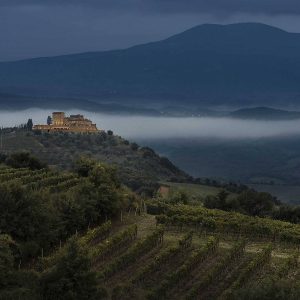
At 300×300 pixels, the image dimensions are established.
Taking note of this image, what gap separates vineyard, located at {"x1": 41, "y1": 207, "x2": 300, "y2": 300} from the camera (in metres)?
37.4

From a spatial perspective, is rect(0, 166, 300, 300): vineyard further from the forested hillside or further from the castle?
the castle

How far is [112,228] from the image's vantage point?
5141 cm

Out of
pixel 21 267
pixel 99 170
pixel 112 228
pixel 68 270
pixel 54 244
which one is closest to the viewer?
pixel 68 270

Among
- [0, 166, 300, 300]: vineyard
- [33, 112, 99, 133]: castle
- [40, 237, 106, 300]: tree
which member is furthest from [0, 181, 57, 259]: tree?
[33, 112, 99, 133]: castle

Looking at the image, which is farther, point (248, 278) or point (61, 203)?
point (61, 203)

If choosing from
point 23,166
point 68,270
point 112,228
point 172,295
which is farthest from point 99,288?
point 23,166

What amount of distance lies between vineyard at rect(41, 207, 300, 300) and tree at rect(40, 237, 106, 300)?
2148 mm

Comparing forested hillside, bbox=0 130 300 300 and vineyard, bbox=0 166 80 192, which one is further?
vineyard, bbox=0 166 80 192

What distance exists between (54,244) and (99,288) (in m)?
12.5

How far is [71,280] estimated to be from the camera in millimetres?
32062

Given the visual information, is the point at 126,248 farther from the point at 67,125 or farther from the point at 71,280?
the point at 67,125

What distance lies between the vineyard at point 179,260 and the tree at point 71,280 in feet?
7.05

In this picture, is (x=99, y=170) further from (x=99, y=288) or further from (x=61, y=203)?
(x=99, y=288)

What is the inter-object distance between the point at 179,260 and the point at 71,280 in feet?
40.4
